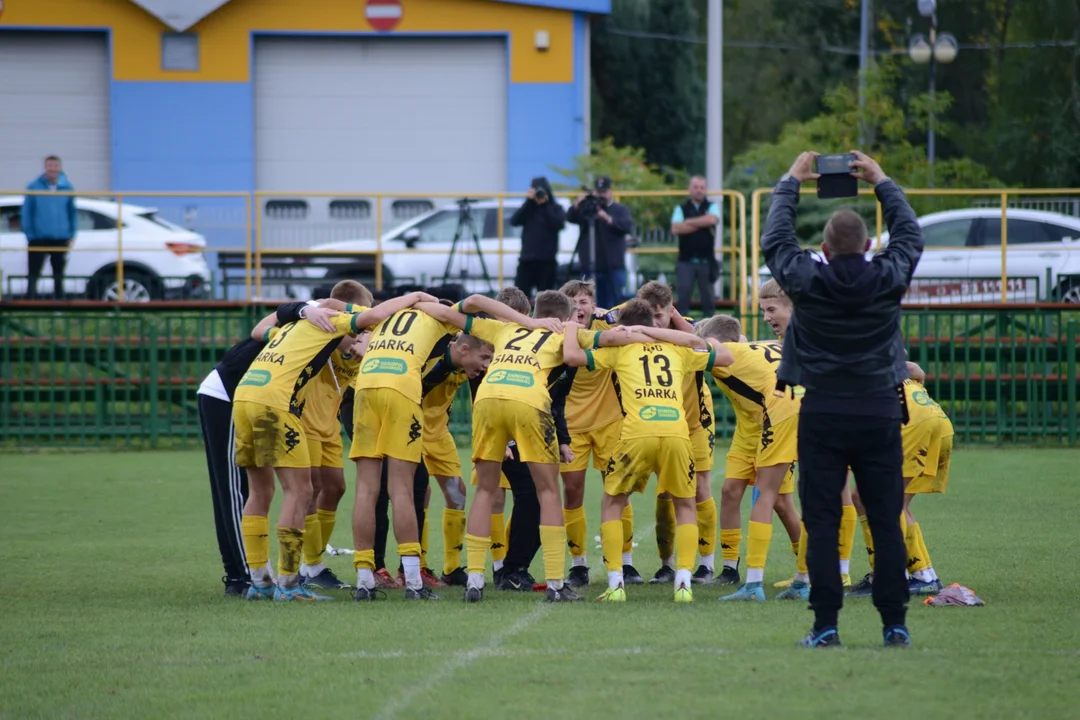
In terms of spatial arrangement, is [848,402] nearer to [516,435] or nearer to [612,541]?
[612,541]

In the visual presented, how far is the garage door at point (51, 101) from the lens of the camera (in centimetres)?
2955

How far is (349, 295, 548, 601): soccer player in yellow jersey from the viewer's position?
8945mm

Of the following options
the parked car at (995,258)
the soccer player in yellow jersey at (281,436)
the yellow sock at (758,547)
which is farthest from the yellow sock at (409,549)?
the parked car at (995,258)

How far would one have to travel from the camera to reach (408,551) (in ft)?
29.5

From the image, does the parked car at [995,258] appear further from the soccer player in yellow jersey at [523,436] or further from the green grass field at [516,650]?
the soccer player in yellow jersey at [523,436]

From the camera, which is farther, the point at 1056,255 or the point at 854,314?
the point at 1056,255

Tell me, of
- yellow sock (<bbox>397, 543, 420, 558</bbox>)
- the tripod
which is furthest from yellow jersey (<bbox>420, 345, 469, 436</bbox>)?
the tripod

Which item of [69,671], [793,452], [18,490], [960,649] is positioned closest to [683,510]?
[793,452]

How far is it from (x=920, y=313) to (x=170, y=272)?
1101cm

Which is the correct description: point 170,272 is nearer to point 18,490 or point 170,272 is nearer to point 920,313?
point 18,490

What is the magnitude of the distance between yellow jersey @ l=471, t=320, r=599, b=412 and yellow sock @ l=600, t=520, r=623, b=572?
2.66 feet

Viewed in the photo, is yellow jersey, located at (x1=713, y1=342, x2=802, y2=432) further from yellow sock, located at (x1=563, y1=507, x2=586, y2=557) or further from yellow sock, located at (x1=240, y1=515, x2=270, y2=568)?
yellow sock, located at (x1=240, y1=515, x2=270, y2=568)

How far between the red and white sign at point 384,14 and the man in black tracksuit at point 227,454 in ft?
67.6

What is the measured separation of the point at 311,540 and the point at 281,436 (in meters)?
1.14
